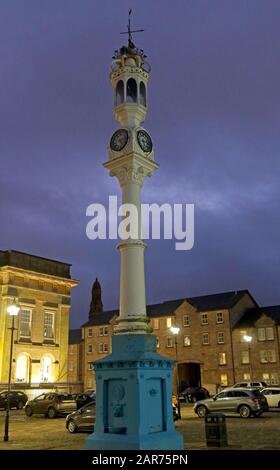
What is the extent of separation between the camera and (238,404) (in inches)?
1048

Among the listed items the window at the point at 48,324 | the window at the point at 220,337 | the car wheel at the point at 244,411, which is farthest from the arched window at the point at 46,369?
the car wheel at the point at 244,411

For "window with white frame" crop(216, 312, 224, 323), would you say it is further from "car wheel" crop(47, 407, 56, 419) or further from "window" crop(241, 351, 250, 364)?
"car wheel" crop(47, 407, 56, 419)

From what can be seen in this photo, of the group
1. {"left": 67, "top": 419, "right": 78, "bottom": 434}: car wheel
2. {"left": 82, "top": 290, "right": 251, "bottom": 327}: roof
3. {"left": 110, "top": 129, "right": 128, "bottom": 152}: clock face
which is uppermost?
{"left": 82, "top": 290, "right": 251, "bottom": 327}: roof

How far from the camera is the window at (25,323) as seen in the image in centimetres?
4522

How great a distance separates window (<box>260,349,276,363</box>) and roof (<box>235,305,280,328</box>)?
3.39 m

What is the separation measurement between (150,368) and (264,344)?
49886mm

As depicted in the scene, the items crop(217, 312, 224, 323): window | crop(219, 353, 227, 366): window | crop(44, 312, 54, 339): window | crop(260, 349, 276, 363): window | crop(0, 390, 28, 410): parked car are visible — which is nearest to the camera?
crop(0, 390, 28, 410): parked car

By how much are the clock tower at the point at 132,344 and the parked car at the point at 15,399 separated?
94.4 feet

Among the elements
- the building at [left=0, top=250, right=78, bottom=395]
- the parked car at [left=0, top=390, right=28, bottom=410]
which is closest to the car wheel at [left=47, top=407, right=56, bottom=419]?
the parked car at [left=0, top=390, right=28, bottom=410]

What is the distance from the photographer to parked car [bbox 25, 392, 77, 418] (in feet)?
100

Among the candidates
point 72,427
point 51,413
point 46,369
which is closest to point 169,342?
point 46,369

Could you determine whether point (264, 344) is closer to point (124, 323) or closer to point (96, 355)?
point (96, 355)

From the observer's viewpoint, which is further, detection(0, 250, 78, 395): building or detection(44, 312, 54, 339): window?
detection(44, 312, 54, 339): window
